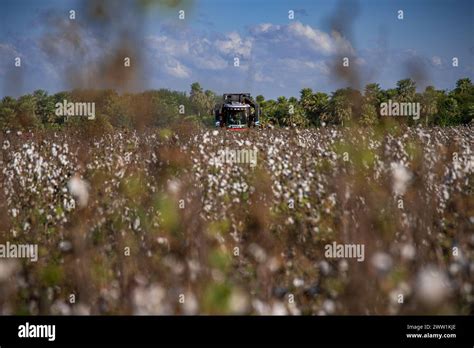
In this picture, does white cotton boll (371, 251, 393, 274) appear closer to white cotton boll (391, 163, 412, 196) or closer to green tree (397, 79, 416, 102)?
white cotton boll (391, 163, 412, 196)

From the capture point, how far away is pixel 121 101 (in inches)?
281

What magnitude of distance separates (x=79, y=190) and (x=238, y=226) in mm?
2121

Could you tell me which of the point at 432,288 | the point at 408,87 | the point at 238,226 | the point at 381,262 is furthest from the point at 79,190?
the point at 408,87

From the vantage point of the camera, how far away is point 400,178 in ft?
Result: 18.7

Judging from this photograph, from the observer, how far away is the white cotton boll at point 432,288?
4438mm

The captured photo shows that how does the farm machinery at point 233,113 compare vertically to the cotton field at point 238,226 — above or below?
above

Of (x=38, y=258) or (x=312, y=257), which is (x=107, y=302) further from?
(x=312, y=257)

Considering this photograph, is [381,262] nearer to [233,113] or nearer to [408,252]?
[408,252]

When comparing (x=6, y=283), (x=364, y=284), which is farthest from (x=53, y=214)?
(x=364, y=284)

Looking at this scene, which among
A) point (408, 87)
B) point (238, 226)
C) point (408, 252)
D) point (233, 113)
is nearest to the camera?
point (408, 252)

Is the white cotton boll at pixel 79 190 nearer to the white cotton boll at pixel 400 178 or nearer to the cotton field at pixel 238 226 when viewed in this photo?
the cotton field at pixel 238 226

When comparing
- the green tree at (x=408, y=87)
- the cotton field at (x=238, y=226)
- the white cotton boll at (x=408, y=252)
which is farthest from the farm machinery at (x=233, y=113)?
the white cotton boll at (x=408, y=252)

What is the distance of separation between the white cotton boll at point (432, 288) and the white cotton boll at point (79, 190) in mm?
3841
